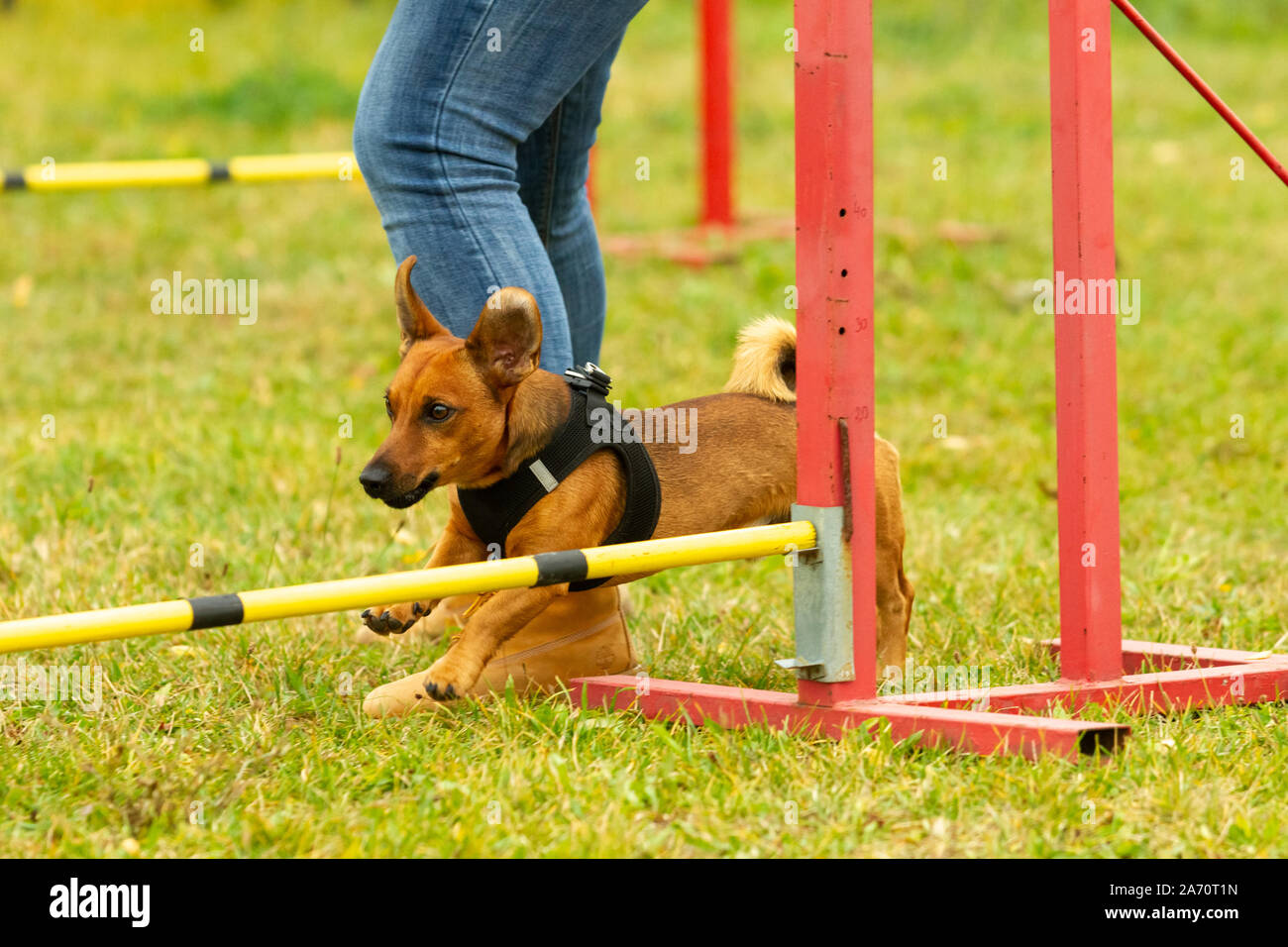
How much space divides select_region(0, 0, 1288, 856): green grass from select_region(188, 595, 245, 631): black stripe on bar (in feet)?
0.93

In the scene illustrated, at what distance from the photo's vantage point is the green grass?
205 cm

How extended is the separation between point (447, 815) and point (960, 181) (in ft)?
21.4

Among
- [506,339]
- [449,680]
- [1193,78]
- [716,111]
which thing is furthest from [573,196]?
[716,111]

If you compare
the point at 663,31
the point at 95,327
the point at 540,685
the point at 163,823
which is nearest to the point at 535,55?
the point at 540,685

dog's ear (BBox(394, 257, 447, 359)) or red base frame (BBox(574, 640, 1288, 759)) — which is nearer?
red base frame (BBox(574, 640, 1288, 759))

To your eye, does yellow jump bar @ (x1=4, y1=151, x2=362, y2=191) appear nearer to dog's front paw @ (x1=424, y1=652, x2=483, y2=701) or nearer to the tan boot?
the tan boot

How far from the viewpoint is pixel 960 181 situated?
7.93 meters

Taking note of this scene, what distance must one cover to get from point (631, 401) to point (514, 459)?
2301mm

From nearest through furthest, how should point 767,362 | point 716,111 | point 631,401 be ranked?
point 767,362 < point 631,401 < point 716,111

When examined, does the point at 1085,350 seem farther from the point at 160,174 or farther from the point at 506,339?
the point at 160,174

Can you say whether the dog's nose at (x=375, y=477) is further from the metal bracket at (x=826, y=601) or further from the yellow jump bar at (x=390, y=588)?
the metal bracket at (x=826, y=601)

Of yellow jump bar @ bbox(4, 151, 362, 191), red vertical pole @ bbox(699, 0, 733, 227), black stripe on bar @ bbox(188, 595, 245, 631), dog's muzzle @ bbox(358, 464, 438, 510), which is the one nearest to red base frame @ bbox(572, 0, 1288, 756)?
dog's muzzle @ bbox(358, 464, 438, 510)

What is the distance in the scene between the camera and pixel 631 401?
468 cm
